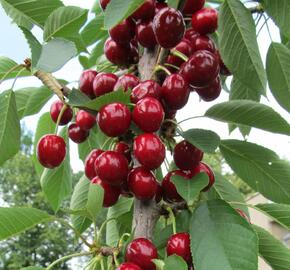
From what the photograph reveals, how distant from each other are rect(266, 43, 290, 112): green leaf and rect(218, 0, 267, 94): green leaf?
15 centimetres

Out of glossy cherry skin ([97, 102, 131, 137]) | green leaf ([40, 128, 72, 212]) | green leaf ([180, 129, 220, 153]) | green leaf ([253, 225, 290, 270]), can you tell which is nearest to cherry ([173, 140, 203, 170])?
green leaf ([180, 129, 220, 153])

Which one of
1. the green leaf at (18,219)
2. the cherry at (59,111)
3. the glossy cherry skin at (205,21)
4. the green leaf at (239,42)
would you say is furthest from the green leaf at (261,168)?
the green leaf at (18,219)

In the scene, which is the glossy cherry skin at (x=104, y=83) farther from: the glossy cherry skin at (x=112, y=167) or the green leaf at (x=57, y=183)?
the green leaf at (x=57, y=183)

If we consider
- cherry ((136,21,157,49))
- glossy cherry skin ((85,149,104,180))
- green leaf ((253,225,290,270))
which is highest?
cherry ((136,21,157,49))

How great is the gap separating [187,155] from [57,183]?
57cm

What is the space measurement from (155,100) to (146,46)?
0.77 feet

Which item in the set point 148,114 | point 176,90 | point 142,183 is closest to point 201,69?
point 176,90

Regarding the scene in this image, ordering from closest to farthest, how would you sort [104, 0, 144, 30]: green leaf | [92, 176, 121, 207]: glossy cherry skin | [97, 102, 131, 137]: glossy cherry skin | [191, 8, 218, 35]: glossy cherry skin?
[104, 0, 144, 30]: green leaf, [97, 102, 131, 137]: glossy cherry skin, [92, 176, 121, 207]: glossy cherry skin, [191, 8, 218, 35]: glossy cherry skin

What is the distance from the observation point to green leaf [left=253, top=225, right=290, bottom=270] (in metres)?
1.12

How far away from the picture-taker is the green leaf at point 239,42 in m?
1.14

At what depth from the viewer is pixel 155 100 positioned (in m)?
1.05

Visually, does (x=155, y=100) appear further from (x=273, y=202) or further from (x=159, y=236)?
(x=273, y=202)

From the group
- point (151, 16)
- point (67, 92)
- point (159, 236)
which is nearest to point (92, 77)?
point (67, 92)

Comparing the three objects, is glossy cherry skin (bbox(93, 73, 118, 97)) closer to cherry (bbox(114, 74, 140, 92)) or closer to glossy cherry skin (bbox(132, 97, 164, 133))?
cherry (bbox(114, 74, 140, 92))
